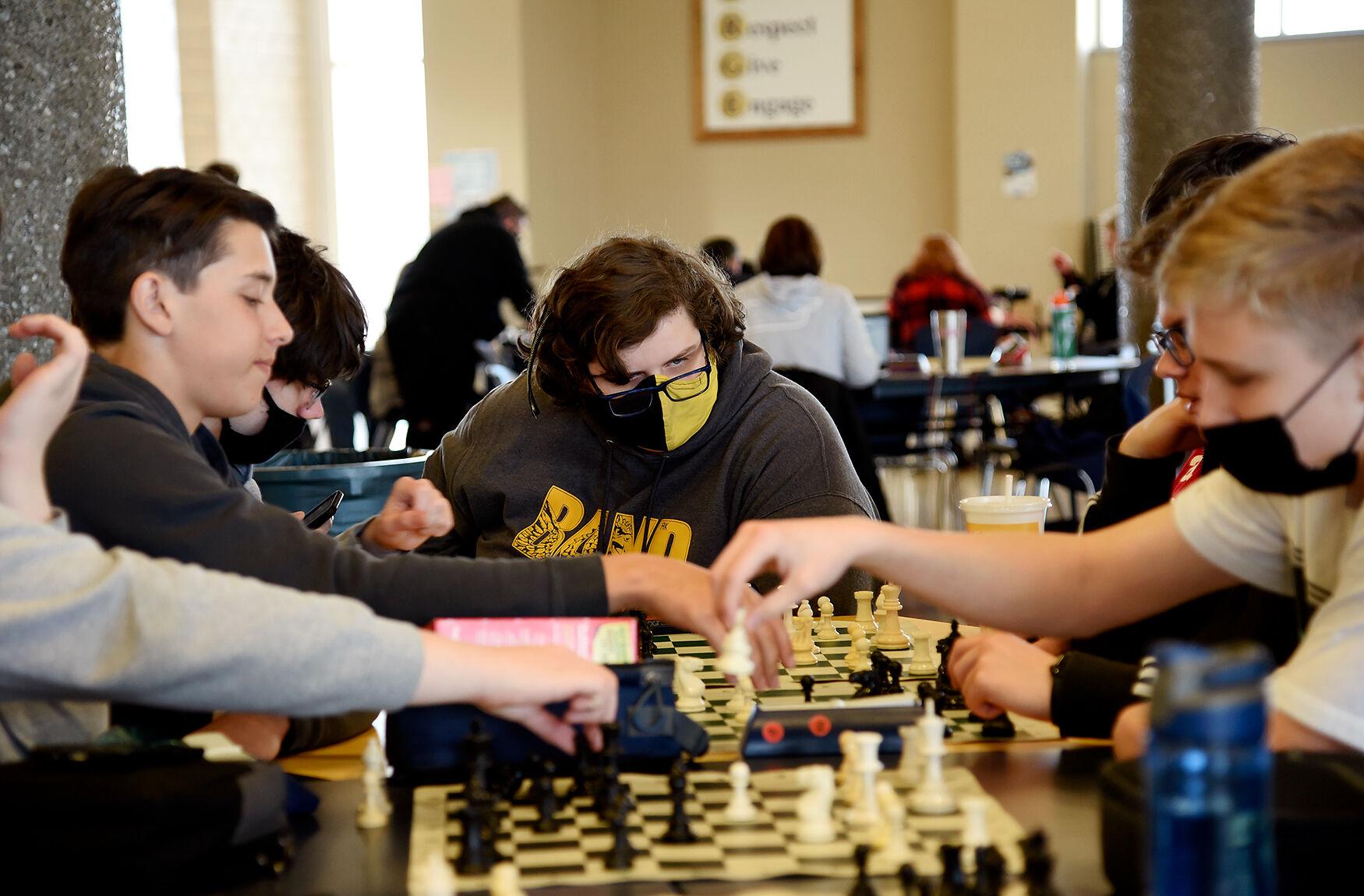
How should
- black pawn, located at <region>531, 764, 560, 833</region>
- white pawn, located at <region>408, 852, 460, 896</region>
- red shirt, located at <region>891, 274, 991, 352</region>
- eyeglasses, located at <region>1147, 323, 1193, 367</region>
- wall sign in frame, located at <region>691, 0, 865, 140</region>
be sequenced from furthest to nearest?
wall sign in frame, located at <region>691, 0, 865, 140</region>, red shirt, located at <region>891, 274, 991, 352</region>, eyeglasses, located at <region>1147, 323, 1193, 367</region>, black pawn, located at <region>531, 764, 560, 833</region>, white pawn, located at <region>408, 852, 460, 896</region>

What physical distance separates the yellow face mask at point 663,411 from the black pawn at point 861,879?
127 centimetres

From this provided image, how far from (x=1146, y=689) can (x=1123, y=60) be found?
5733mm

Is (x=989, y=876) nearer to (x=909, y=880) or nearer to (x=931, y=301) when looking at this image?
(x=909, y=880)

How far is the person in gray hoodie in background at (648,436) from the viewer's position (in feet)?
7.66

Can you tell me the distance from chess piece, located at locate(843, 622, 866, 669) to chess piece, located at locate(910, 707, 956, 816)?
0.56 meters

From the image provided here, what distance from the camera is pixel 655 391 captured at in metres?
2.32

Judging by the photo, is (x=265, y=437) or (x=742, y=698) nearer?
(x=742, y=698)

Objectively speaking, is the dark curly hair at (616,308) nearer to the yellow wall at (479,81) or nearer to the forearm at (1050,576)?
the forearm at (1050,576)

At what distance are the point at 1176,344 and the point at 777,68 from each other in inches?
361

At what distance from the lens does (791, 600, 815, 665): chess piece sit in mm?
1976

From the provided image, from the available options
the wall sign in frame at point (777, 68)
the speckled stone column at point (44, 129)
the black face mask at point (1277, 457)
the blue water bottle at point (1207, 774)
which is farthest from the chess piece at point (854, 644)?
the wall sign in frame at point (777, 68)

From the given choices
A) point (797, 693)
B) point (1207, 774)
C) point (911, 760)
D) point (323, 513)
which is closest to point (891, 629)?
point (797, 693)

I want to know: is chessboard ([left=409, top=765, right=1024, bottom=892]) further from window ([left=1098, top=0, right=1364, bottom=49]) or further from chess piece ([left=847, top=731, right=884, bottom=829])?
window ([left=1098, top=0, right=1364, bottom=49])

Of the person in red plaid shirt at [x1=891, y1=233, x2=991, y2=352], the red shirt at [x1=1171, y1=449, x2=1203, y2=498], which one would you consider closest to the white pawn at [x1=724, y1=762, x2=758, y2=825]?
the red shirt at [x1=1171, y1=449, x2=1203, y2=498]
